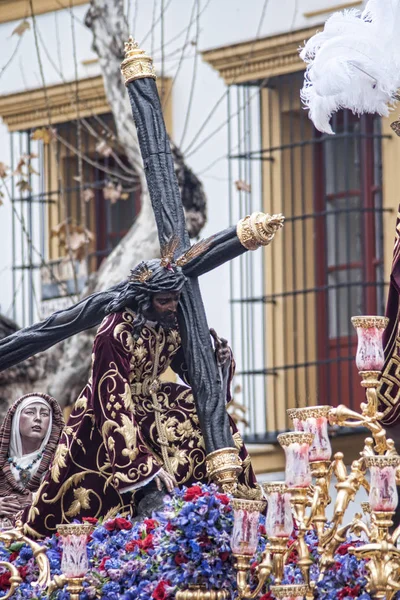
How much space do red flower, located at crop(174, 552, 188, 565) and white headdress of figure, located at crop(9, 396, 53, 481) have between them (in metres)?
1.43

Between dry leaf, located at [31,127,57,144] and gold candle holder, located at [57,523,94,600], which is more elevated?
dry leaf, located at [31,127,57,144]

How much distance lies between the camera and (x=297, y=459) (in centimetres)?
754

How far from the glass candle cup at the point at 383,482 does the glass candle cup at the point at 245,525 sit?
0.40 m

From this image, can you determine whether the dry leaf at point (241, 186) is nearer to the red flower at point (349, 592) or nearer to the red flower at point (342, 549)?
the red flower at point (342, 549)

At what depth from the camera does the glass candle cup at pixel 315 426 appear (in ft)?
25.6

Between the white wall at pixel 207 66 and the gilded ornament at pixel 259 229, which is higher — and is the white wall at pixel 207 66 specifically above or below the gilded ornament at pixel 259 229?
above

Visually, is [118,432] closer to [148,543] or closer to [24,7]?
[148,543]

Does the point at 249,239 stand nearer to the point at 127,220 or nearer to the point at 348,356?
the point at 348,356

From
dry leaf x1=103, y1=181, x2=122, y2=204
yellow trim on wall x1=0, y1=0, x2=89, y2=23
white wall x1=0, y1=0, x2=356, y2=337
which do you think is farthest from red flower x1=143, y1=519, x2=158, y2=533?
yellow trim on wall x1=0, y1=0, x2=89, y2=23

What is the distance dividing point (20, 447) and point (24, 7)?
730 centimetres

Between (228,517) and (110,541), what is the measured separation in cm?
56

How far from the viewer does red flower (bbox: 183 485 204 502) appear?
8.01 metres

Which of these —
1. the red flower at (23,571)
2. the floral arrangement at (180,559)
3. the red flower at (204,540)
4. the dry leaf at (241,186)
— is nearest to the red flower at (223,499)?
the floral arrangement at (180,559)

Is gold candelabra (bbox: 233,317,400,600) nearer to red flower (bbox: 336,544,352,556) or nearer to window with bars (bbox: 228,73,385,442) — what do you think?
red flower (bbox: 336,544,352,556)
